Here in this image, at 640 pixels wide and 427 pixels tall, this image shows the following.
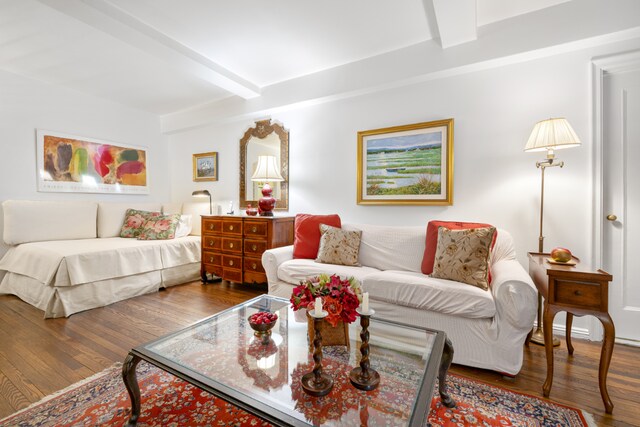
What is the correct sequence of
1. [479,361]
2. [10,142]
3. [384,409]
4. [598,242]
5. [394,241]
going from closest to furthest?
[384,409] < [479,361] < [598,242] < [394,241] < [10,142]

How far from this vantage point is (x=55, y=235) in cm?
335

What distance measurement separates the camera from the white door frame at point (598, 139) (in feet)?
6.96

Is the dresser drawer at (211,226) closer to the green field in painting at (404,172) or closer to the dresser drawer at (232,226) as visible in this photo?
the dresser drawer at (232,226)

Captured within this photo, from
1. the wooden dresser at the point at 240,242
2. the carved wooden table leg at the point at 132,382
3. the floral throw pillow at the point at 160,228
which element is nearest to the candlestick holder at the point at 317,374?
the carved wooden table leg at the point at 132,382

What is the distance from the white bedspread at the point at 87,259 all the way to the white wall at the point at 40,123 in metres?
0.69

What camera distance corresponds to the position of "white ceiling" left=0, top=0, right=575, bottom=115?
215cm

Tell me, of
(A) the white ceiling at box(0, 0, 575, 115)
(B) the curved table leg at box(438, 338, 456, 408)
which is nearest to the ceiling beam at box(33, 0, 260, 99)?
(A) the white ceiling at box(0, 0, 575, 115)

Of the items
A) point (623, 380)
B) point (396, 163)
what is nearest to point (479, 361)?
point (623, 380)

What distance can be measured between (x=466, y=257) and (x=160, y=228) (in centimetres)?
354

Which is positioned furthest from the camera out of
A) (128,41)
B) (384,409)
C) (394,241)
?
(394,241)

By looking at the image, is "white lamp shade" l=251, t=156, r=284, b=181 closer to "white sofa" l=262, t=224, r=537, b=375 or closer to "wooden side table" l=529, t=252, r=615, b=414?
"white sofa" l=262, t=224, r=537, b=375

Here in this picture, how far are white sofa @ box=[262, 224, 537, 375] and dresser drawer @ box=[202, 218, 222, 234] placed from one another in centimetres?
144

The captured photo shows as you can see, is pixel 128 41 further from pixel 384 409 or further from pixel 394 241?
pixel 384 409

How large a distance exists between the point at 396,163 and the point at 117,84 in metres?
3.50
